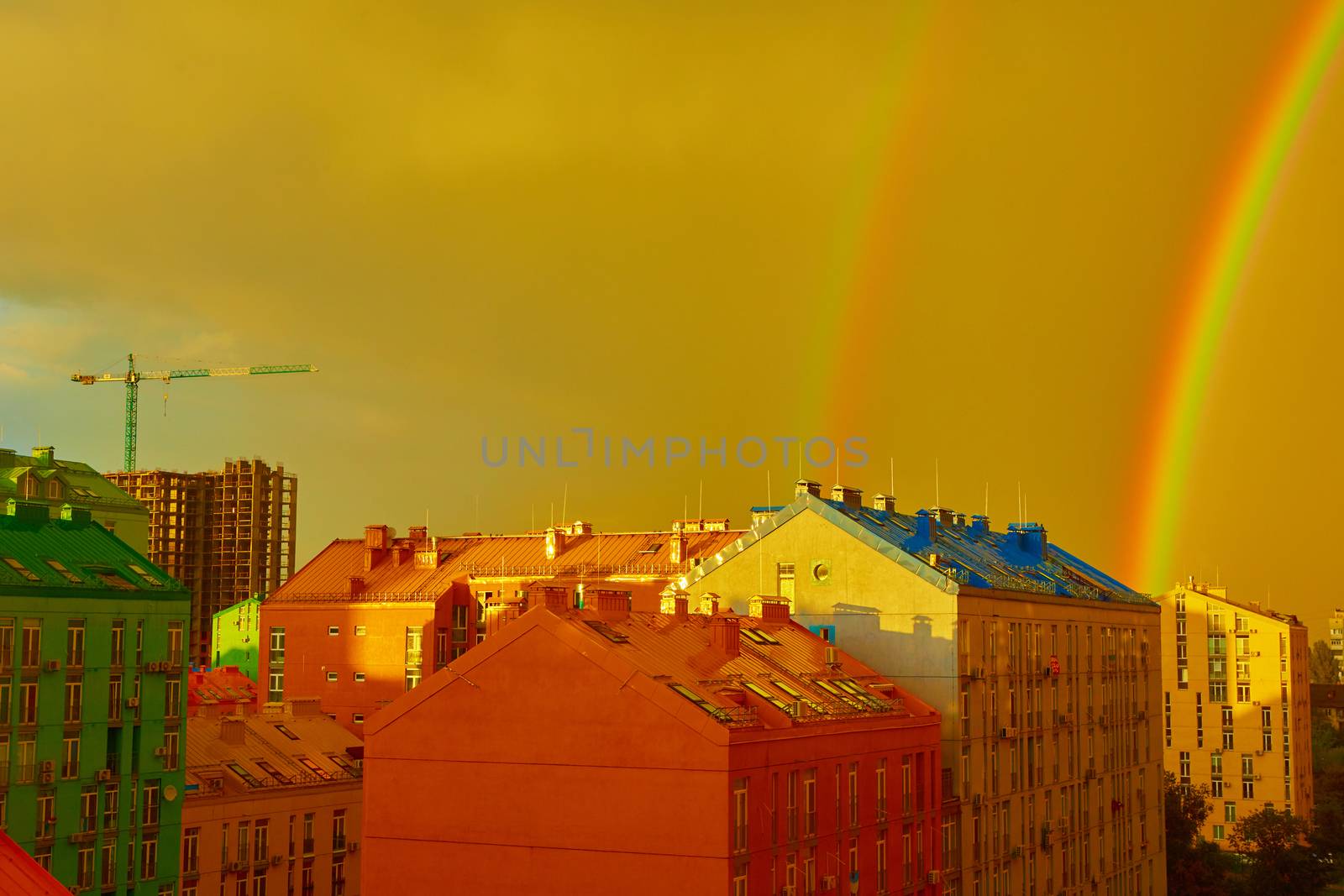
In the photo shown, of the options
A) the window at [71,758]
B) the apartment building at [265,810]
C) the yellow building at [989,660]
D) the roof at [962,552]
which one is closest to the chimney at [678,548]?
the yellow building at [989,660]

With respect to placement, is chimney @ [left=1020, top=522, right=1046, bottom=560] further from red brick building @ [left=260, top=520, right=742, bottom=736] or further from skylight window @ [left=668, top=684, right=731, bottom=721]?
skylight window @ [left=668, top=684, right=731, bottom=721]

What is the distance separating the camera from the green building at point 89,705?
66.6 m

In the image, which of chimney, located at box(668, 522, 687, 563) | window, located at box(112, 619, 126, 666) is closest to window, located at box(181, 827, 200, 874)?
window, located at box(112, 619, 126, 666)

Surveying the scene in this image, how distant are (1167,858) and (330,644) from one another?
212ft

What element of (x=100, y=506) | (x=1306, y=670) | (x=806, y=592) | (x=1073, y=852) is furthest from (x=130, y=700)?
(x=1306, y=670)

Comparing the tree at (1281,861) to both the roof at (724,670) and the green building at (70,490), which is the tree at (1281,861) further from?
the green building at (70,490)

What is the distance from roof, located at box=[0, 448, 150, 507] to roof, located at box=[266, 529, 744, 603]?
1917 cm

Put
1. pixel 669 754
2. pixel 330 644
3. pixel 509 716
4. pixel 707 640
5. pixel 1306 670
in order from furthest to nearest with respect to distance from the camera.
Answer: pixel 1306 670 → pixel 330 644 → pixel 707 640 → pixel 509 716 → pixel 669 754

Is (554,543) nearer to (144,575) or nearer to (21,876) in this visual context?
(144,575)

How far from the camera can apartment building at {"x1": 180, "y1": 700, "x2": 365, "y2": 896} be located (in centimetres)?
7625

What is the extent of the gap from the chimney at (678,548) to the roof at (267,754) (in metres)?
30.3

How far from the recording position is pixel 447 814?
177 feet

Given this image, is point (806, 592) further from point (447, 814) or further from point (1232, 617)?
point (1232, 617)

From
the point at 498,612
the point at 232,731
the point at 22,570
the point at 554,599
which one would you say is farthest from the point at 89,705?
the point at 498,612
